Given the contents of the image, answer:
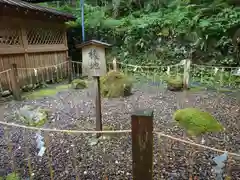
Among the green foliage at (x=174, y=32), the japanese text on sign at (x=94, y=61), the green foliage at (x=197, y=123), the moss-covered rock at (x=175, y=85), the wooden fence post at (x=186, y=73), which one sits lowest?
the green foliage at (x=197, y=123)

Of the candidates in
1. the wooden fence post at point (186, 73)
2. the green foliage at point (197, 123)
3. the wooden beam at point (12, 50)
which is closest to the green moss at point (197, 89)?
the wooden fence post at point (186, 73)

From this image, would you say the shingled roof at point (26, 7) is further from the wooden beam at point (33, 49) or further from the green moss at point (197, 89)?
the green moss at point (197, 89)

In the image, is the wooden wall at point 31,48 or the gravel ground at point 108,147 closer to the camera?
the gravel ground at point 108,147

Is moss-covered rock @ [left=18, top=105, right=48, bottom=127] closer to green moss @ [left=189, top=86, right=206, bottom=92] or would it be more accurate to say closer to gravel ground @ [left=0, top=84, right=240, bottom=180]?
gravel ground @ [left=0, top=84, right=240, bottom=180]

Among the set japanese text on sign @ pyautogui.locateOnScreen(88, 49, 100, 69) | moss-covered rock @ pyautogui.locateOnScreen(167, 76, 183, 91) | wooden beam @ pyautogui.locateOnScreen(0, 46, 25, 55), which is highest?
wooden beam @ pyautogui.locateOnScreen(0, 46, 25, 55)

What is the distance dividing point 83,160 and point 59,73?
703 cm

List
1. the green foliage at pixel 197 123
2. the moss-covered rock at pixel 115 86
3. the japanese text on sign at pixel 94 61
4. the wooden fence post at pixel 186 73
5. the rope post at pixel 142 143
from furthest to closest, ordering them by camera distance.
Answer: the wooden fence post at pixel 186 73, the moss-covered rock at pixel 115 86, the green foliage at pixel 197 123, the japanese text on sign at pixel 94 61, the rope post at pixel 142 143

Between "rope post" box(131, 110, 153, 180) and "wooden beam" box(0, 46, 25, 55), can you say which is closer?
"rope post" box(131, 110, 153, 180)

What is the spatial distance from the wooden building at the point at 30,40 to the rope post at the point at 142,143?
612 centimetres

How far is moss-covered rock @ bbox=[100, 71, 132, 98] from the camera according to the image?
621 cm

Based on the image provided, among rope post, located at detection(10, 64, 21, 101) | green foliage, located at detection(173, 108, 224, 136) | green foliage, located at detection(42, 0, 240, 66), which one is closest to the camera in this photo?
green foliage, located at detection(173, 108, 224, 136)

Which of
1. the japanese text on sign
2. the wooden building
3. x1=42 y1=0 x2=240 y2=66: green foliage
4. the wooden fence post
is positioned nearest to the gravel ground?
the japanese text on sign

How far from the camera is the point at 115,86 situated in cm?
628

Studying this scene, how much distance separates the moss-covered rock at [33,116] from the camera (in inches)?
173
